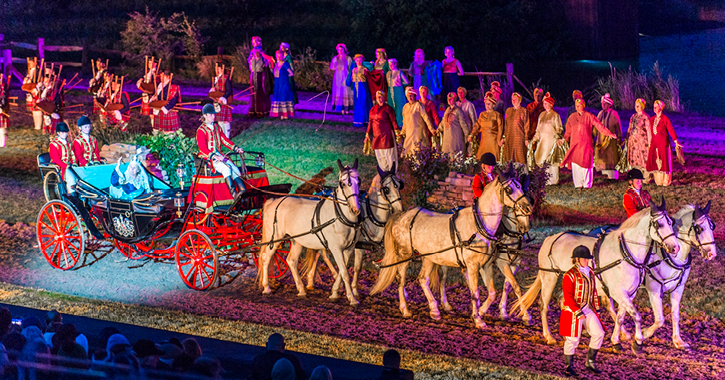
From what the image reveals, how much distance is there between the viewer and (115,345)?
19.8 ft

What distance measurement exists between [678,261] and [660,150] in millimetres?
6109

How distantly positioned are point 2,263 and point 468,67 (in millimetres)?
19142

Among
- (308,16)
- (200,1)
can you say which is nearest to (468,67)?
(308,16)

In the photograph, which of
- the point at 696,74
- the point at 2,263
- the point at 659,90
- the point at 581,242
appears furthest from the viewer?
the point at 696,74

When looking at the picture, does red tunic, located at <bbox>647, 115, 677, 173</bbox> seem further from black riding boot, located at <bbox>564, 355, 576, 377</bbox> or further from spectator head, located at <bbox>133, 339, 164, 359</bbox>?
spectator head, located at <bbox>133, 339, 164, 359</bbox>

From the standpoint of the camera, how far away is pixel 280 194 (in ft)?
34.8

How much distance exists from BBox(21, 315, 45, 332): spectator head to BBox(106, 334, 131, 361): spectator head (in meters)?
0.82

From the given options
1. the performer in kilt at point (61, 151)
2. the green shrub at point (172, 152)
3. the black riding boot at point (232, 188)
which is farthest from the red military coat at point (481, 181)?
the green shrub at point (172, 152)

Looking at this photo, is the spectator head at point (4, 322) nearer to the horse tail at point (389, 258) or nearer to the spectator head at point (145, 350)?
the spectator head at point (145, 350)

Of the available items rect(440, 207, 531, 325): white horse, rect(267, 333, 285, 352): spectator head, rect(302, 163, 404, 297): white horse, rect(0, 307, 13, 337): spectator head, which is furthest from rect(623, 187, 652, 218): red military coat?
rect(0, 307, 13, 337): spectator head

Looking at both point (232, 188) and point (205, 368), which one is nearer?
point (205, 368)

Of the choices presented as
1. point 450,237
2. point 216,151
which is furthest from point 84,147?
point 450,237

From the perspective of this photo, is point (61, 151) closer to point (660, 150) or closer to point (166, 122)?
point (166, 122)

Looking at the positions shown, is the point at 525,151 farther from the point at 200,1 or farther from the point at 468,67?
the point at 200,1
